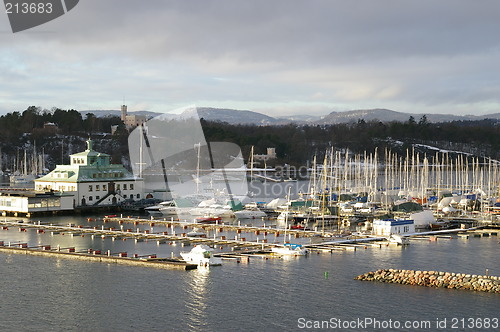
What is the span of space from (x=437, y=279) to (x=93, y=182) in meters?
40.2

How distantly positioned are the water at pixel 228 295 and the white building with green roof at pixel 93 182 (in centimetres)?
2633

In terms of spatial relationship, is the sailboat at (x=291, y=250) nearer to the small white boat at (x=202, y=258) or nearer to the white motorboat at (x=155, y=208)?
the small white boat at (x=202, y=258)

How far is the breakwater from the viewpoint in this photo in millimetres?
27541

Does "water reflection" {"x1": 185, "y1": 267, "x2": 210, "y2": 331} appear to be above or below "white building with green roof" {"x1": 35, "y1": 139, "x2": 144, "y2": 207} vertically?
below

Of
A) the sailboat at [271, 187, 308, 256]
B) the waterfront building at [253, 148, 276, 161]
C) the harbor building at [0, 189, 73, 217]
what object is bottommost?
the sailboat at [271, 187, 308, 256]

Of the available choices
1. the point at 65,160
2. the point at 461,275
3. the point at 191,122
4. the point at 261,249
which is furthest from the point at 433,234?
the point at 191,122


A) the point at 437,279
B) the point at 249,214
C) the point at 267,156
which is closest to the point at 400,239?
the point at 437,279

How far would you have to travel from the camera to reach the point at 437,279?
28484mm

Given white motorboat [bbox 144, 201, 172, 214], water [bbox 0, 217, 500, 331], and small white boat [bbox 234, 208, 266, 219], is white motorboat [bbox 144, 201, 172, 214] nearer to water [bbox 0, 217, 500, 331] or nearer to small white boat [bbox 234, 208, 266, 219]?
small white boat [bbox 234, 208, 266, 219]

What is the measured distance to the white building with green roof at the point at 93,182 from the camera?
6169 centimetres

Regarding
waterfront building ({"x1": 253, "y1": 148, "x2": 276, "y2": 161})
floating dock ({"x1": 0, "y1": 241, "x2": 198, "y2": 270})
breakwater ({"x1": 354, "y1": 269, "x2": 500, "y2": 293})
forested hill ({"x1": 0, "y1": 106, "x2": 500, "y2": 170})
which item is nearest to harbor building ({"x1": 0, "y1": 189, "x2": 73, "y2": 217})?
floating dock ({"x1": 0, "y1": 241, "x2": 198, "y2": 270})

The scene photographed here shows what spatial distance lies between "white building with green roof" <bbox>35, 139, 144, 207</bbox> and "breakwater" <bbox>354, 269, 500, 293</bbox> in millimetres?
36501

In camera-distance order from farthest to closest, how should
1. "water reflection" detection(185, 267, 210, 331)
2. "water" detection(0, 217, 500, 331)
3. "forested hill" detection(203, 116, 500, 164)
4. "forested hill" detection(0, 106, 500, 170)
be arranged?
1. "forested hill" detection(203, 116, 500, 164)
2. "forested hill" detection(0, 106, 500, 170)
3. "water" detection(0, 217, 500, 331)
4. "water reflection" detection(185, 267, 210, 331)

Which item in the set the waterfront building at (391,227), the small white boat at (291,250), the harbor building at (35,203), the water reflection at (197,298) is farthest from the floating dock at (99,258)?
the harbor building at (35,203)
